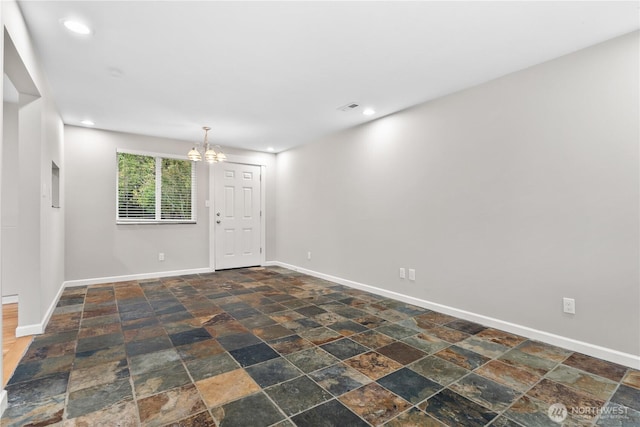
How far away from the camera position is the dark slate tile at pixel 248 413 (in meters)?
1.60

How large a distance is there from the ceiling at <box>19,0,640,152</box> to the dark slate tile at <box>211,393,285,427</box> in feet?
7.81

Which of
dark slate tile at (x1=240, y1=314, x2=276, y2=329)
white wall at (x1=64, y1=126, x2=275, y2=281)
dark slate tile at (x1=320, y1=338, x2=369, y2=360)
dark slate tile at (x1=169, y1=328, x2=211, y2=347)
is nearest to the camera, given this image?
dark slate tile at (x1=320, y1=338, x2=369, y2=360)

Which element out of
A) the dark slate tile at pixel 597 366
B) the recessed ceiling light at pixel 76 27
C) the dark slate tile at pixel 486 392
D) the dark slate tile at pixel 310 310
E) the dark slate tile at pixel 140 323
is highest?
the recessed ceiling light at pixel 76 27

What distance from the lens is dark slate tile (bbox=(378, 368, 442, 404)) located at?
184 centimetres

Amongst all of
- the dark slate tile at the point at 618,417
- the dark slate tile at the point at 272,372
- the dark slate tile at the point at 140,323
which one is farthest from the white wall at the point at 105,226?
the dark slate tile at the point at 618,417

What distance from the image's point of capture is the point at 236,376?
2.06 m

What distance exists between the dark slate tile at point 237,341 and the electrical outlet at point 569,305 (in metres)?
2.50

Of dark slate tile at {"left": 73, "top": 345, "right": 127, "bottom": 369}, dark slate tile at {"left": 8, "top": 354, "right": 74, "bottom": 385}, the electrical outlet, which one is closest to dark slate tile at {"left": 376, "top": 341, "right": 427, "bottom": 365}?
the electrical outlet

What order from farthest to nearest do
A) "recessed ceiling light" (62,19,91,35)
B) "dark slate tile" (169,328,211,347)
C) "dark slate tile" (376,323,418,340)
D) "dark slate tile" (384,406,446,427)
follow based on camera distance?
"dark slate tile" (376,323,418,340), "dark slate tile" (169,328,211,347), "recessed ceiling light" (62,19,91,35), "dark slate tile" (384,406,446,427)

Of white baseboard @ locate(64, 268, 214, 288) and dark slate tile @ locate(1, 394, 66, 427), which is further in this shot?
white baseboard @ locate(64, 268, 214, 288)

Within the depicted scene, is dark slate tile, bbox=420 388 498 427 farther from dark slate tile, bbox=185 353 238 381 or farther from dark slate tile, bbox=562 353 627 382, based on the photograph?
dark slate tile, bbox=185 353 238 381

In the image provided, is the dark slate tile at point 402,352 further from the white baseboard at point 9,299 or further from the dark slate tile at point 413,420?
the white baseboard at point 9,299

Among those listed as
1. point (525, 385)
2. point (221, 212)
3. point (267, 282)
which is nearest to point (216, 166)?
point (221, 212)

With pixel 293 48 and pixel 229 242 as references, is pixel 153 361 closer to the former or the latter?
pixel 293 48
